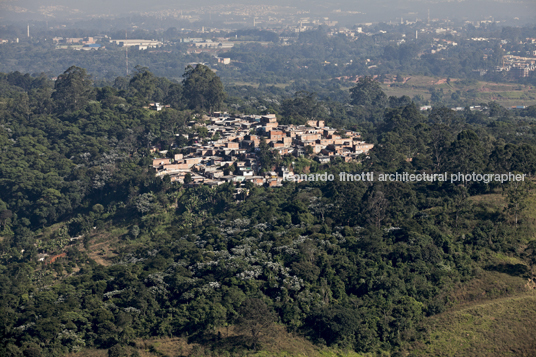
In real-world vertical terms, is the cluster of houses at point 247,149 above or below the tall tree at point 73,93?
below

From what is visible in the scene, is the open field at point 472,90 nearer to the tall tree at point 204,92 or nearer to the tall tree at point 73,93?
the tall tree at point 204,92

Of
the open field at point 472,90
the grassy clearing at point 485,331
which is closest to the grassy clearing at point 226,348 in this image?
the grassy clearing at point 485,331

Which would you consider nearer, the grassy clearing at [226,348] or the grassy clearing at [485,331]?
the grassy clearing at [226,348]

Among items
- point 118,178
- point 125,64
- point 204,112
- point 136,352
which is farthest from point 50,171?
point 125,64

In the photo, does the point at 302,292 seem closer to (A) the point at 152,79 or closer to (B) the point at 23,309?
(B) the point at 23,309

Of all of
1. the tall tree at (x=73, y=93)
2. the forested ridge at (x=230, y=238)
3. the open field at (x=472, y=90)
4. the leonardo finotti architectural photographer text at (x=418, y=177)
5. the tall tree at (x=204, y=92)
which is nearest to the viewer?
the forested ridge at (x=230, y=238)
